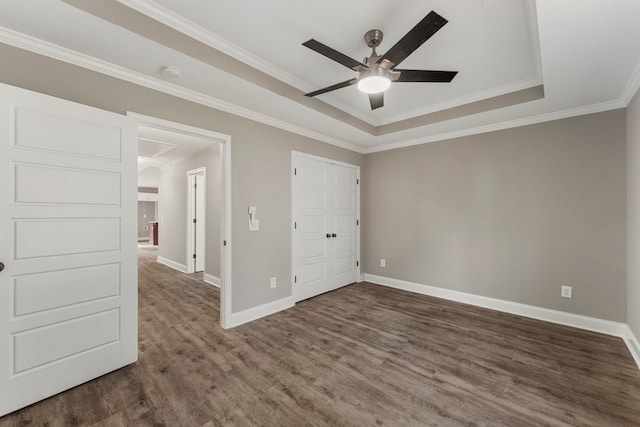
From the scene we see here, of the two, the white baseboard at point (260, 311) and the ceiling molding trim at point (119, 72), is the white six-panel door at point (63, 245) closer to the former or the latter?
the ceiling molding trim at point (119, 72)

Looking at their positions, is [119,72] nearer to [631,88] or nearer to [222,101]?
[222,101]

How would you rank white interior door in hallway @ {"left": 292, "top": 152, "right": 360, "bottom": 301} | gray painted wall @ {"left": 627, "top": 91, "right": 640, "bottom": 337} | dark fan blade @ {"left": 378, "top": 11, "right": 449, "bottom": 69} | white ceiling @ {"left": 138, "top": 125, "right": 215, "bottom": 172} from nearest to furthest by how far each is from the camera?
dark fan blade @ {"left": 378, "top": 11, "right": 449, "bottom": 69}, gray painted wall @ {"left": 627, "top": 91, "right": 640, "bottom": 337}, white interior door in hallway @ {"left": 292, "top": 152, "right": 360, "bottom": 301}, white ceiling @ {"left": 138, "top": 125, "right": 215, "bottom": 172}

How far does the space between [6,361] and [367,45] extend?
3551mm

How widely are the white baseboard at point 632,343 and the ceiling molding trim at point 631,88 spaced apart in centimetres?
238

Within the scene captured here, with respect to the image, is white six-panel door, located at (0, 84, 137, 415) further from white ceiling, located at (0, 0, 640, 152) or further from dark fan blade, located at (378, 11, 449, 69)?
dark fan blade, located at (378, 11, 449, 69)

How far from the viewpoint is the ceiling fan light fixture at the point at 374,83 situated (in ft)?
6.59

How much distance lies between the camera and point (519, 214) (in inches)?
135

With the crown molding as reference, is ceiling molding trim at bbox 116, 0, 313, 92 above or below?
above

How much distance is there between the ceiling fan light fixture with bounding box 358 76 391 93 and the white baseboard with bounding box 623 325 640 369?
3.32 meters

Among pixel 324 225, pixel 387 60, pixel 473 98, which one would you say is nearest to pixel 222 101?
pixel 387 60

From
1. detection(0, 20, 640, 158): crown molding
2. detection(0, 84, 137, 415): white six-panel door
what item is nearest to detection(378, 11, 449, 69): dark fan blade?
detection(0, 20, 640, 158): crown molding

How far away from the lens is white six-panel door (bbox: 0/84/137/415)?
67.5 inches

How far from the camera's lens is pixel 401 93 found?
3.22 metres

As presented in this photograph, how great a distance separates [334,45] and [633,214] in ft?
11.2
